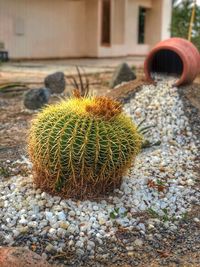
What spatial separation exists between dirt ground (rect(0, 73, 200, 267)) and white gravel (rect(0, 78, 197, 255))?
4.9 inches

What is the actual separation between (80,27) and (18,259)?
63.2 feet

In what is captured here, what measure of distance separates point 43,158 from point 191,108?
9.67 feet

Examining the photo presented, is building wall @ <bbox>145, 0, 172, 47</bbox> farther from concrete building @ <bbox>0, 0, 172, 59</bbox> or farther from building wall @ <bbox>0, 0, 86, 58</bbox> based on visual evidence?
building wall @ <bbox>0, 0, 86, 58</bbox>

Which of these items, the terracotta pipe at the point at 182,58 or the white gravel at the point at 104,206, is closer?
the white gravel at the point at 104,206

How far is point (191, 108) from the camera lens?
6.24 meters

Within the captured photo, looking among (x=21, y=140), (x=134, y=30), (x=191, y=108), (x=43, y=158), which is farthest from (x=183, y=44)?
(x=134, y=30)

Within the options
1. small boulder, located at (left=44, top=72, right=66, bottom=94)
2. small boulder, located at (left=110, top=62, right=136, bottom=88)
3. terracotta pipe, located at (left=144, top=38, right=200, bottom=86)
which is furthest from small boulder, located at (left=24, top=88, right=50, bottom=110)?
small boulder, located at (left=110, top=62, right=136, bottom=88)

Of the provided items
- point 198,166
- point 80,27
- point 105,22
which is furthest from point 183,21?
point 198,166

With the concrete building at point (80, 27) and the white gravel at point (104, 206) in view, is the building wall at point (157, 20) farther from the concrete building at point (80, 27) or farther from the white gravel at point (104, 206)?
the white gravel at point (104, 206)

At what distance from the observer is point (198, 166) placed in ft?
16.9

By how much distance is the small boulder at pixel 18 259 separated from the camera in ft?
8.35

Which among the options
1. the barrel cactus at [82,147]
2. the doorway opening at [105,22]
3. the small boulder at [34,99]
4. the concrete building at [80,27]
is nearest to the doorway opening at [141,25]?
the concrete building at [80,27]

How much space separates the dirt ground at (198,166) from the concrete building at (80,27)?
9348mm

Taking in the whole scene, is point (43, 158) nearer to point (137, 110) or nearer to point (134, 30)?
point (137, 110)
